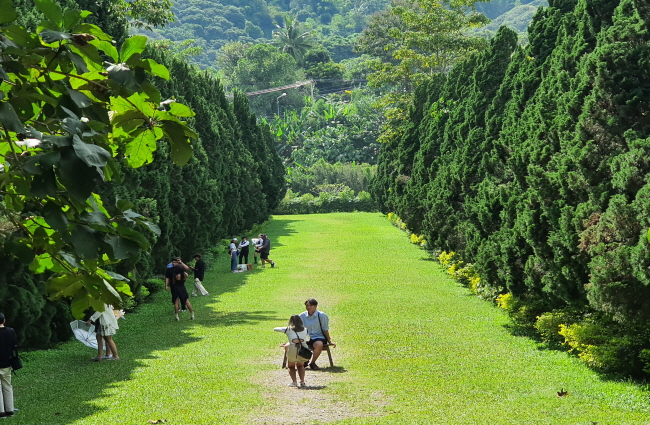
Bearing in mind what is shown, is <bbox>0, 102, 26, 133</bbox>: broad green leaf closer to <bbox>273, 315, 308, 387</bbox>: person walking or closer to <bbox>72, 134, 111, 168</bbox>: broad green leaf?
<bbox>72, 134, 111, 168</bbox>: broad green leaf

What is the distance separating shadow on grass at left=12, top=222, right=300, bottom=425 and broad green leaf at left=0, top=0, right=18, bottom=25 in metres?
8.11

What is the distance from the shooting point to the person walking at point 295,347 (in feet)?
41.7

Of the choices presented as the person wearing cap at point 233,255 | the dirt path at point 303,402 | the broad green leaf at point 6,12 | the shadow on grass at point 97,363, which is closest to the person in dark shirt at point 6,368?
the shadow on grass at point 97,363

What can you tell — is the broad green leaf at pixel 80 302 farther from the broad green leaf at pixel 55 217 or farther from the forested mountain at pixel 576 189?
the forested mountain at pixel 576 189

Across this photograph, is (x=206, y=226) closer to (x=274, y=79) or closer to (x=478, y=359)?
(x=478, y=359)

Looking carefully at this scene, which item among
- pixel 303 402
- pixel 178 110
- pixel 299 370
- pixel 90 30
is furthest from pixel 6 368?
pixel 90 30

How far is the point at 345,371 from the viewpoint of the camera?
14164 millimetres

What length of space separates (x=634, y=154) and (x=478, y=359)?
4318mm

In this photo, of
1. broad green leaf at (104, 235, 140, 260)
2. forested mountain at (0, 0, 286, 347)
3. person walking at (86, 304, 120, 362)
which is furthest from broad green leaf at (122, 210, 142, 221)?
person walking at (86, 304, 120, 362)

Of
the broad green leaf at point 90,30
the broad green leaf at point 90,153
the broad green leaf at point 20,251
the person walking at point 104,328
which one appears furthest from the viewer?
the person walking at point 104,328

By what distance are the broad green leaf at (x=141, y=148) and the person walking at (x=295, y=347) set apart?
27.1 feet

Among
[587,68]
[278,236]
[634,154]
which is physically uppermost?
[587,68]

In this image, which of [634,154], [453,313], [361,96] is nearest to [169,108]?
[634,154]

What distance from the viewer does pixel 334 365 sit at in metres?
14.6
